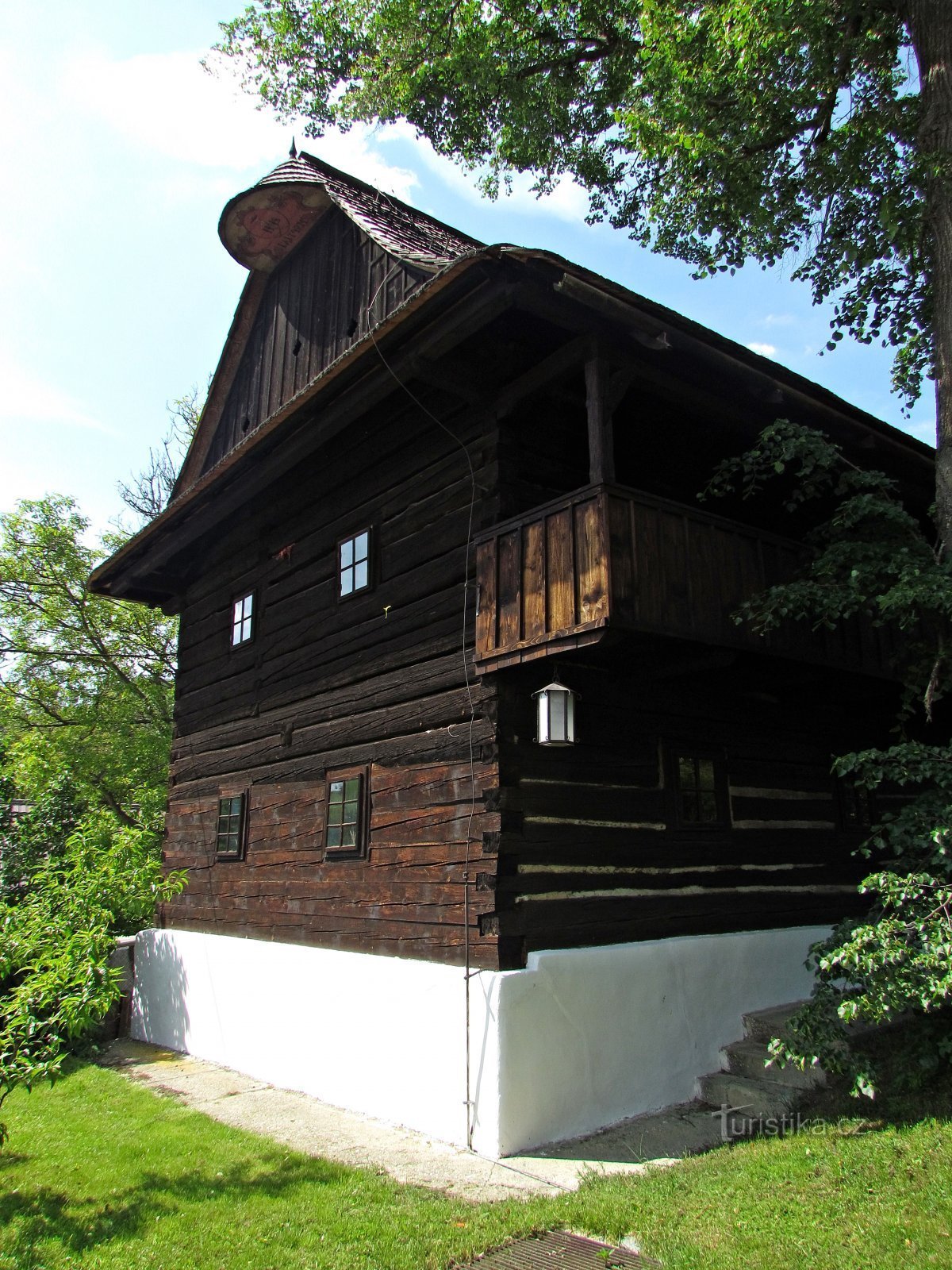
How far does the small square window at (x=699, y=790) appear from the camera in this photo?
813 cm

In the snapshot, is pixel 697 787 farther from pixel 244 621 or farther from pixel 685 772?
pixel 244 621

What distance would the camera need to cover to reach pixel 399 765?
317 inches

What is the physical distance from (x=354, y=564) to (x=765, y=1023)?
567 centimetres

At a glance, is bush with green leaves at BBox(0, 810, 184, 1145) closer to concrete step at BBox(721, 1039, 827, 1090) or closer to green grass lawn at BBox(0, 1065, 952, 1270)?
green grass lawn at BBox(0, 1065, 952, 1270)

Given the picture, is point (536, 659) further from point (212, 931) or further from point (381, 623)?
point (212, 931)

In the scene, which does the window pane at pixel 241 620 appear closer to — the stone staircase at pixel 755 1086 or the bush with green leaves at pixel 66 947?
the bush with green leaves at pixel 66 947

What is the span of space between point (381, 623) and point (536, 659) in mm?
2329

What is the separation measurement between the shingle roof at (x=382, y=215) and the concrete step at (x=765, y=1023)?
22.7ft

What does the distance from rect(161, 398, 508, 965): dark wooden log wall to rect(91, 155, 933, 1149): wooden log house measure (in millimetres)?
37

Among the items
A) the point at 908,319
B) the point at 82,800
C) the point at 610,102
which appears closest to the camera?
the point at 908,319

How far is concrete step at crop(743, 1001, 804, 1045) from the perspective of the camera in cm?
763

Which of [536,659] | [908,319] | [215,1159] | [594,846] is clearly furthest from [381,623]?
[908,319]

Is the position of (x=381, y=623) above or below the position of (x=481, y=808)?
above

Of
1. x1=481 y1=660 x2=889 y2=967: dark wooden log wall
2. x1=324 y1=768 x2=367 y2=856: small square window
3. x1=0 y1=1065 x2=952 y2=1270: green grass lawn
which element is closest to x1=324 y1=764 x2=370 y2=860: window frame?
x1=324 y1=768 x2=367 y2=856: small square window
